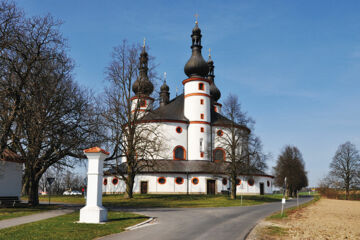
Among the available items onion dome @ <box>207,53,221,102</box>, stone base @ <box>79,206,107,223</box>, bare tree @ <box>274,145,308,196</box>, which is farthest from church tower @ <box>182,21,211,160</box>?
stone base @ <box>79,206,107,223</box>

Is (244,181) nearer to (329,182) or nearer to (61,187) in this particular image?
(329,182)

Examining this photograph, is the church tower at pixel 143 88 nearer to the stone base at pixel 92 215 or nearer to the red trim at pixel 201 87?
the red trim at pixel 201 87

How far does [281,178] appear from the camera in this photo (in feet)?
221

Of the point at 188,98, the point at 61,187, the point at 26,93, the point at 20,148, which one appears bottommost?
the point at 61,187

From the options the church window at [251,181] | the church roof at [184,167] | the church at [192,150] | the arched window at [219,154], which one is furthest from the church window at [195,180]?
the church window at [251,181]

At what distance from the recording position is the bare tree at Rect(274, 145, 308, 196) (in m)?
63.3

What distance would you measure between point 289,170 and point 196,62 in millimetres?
32230

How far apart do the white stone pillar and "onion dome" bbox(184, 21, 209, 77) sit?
114ft

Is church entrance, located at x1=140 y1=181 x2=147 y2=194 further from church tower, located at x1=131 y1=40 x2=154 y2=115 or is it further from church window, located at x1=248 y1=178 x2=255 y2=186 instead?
church window, located at x1=248 y1=178 x2=255 y2=186

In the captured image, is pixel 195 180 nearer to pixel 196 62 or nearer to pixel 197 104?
pixel 197 104

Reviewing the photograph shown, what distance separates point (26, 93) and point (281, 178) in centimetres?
5945

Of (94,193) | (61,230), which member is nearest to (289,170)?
(94,193)

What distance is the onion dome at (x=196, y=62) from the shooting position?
48.1 m

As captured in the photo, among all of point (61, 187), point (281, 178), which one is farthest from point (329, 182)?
point (61, 187)
